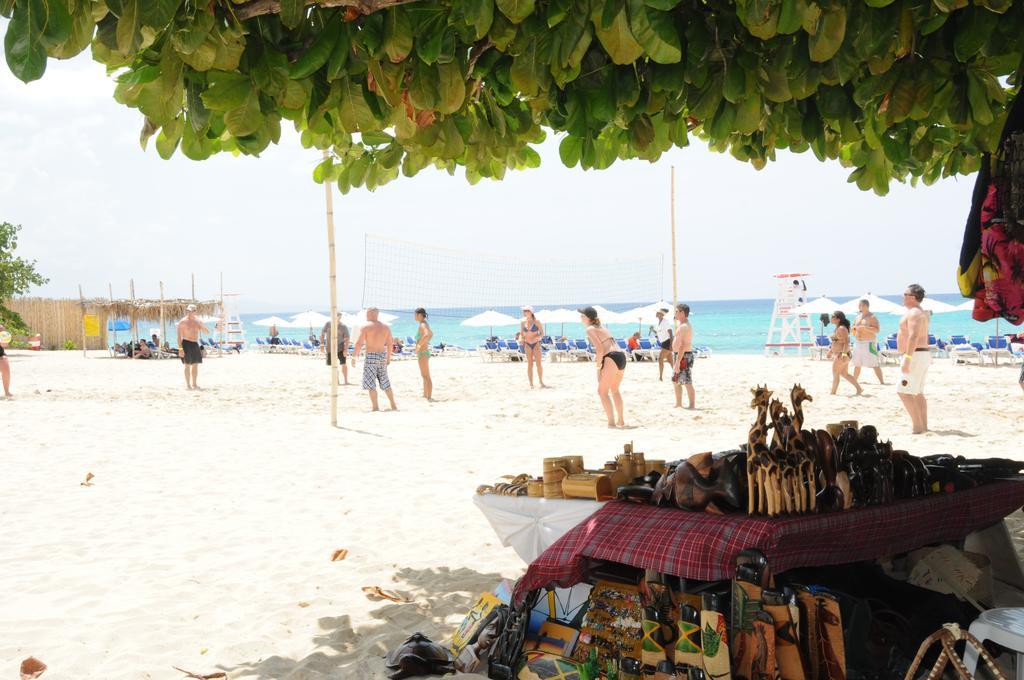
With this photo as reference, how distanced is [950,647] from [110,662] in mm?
2951

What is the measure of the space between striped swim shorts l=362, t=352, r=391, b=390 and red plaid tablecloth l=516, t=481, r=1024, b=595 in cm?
818

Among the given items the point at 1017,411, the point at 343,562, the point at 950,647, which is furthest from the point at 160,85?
the point at 1017,411

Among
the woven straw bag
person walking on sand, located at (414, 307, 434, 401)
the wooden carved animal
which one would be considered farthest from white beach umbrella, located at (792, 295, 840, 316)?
the woven straw bag

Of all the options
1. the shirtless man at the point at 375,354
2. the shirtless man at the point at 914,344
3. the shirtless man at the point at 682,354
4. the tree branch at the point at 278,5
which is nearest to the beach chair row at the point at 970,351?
the shirtless man at the point at 682,354

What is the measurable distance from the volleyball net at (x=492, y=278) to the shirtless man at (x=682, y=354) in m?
11.6

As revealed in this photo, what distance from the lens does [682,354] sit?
400 inches

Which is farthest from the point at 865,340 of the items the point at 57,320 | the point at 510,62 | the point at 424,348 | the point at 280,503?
the point at 57,320

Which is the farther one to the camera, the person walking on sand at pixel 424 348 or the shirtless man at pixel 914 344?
the person walking on sand at pixel 424 348

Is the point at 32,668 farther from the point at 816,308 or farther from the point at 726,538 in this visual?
the point at 816,308

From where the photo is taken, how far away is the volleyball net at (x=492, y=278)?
75.4ft

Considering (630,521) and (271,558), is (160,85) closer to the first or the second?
(630,521)

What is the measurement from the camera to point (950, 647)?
1.74 metres

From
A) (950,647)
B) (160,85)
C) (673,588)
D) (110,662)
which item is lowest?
(110,662)

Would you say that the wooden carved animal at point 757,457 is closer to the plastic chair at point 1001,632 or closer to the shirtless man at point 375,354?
the plastic chair at point 1001,632
